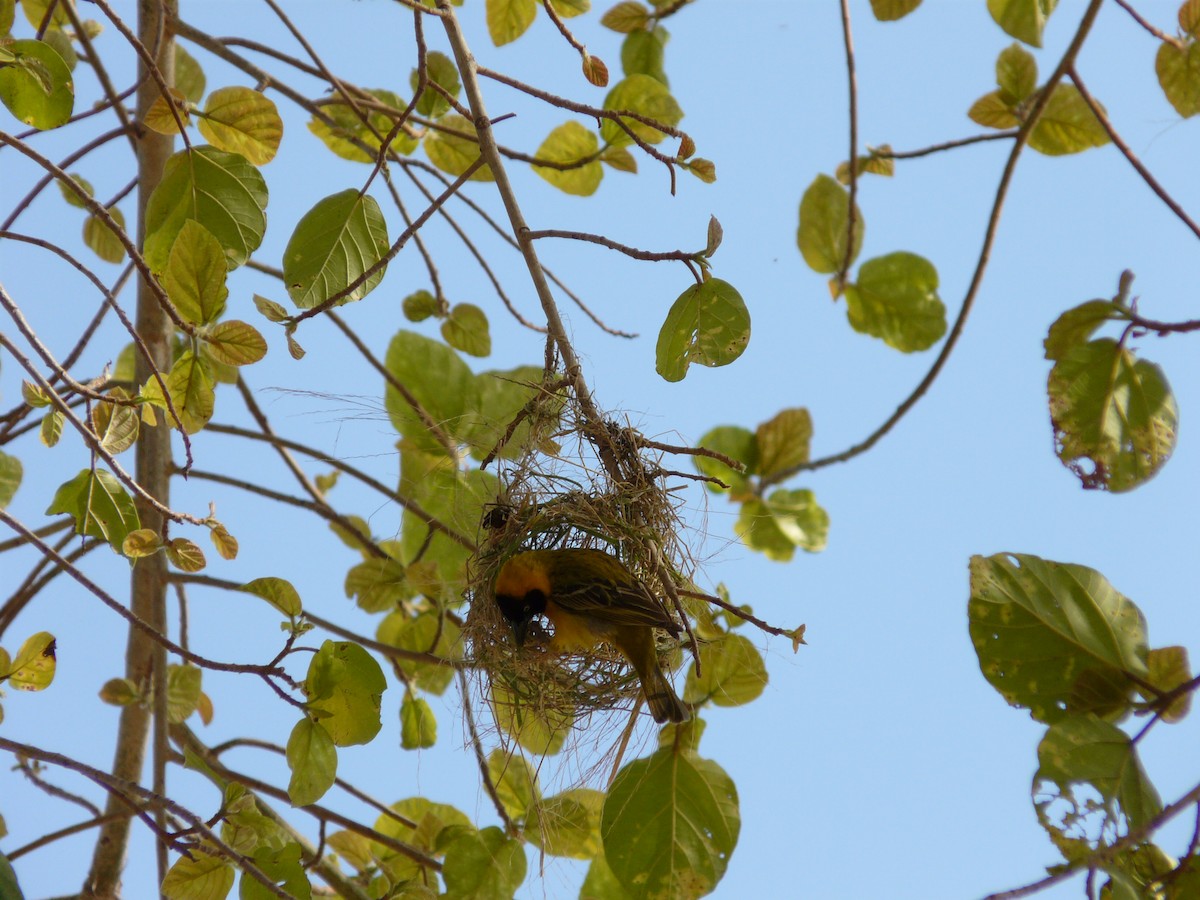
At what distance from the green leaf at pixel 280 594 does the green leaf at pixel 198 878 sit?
1.25 ft

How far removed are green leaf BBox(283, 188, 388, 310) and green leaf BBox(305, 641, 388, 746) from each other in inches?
22.4

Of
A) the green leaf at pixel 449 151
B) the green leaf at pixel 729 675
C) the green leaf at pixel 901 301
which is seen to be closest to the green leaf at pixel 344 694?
the green leaf at pixel 729 675

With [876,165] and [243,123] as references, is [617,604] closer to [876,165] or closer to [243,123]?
[243,123]

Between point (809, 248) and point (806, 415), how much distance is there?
467mm

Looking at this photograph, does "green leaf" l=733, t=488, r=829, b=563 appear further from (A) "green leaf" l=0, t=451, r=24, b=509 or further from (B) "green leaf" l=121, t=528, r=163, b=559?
(A) "green leaf" l=0, t=451, r=24, b=509

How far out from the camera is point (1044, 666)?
1.53m

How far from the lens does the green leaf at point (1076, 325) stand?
66.1 inches

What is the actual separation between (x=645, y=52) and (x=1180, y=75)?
3.90 ft

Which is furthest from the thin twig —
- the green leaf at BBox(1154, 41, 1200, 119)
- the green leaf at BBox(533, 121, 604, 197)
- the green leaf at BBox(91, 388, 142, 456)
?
the green leaf at BBox(91, 388, 142, 456)

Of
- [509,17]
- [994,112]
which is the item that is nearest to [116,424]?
[509,17]

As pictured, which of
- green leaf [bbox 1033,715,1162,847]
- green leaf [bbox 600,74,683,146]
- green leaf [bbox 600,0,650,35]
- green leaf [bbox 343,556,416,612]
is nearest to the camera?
green leaf [bbox 1033,715,1162,847]

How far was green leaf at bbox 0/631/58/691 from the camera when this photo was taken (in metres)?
1.61

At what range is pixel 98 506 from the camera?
1.66 metres

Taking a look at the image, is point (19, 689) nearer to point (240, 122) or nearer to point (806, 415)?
point (240, 122)
